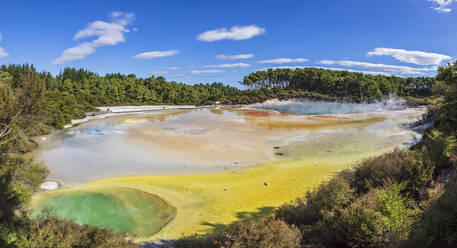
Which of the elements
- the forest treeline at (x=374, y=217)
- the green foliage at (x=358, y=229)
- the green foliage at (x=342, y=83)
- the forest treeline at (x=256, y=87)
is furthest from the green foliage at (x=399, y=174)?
the green foliage at (x=342, y=83)

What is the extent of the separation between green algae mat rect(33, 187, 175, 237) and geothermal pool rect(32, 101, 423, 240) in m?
0.04

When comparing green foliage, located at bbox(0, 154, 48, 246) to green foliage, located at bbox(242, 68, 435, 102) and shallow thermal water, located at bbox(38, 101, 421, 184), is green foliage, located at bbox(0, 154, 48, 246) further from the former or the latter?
green foliage, located at bbox(242, 68, 435, 102)

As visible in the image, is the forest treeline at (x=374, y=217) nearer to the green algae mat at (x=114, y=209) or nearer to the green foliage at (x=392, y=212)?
the green foliage at (x=392, y=212)

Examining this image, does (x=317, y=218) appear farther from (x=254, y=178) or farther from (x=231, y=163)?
(x=231, y=163)

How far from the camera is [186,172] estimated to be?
54.4 ft

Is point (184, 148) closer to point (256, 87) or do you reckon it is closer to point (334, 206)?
point (334, 206)

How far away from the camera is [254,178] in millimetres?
15055

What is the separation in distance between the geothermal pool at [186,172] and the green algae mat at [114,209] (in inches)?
1.7

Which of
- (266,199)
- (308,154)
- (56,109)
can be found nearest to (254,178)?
(266,199)

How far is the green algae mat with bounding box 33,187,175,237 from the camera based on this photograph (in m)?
10.4

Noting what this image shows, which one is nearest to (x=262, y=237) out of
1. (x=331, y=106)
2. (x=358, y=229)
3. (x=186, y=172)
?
(x=358, y=229)

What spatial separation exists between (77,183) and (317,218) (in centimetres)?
1376

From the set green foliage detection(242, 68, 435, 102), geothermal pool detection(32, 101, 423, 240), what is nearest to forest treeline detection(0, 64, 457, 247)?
geothermal pool detection(32, 101, 423, 240)

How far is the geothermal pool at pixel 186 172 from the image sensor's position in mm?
11078
